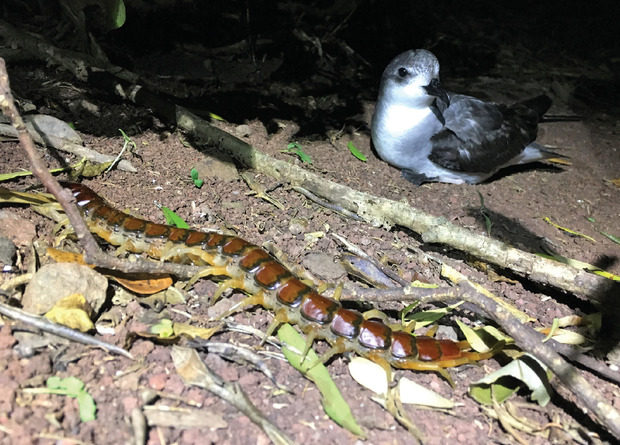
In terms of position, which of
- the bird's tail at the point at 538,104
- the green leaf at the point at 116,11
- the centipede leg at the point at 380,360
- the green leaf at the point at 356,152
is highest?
the green leaf at the point at 116,11

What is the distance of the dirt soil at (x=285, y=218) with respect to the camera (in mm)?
2395

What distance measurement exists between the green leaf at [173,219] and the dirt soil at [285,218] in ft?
0.23

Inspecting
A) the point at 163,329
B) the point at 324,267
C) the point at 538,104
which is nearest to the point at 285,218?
the point at 324,267

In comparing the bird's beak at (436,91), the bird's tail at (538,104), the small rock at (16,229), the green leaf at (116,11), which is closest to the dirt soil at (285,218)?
the small rock at (16,229)

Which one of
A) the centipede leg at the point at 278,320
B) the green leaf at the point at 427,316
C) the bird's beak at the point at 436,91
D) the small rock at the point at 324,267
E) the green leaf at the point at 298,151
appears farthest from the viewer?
the bird's beak at the point at 436,91

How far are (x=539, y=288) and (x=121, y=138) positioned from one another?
343 centimetres

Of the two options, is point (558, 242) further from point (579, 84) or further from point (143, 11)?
point (143, 11)

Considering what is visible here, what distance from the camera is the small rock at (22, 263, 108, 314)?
265cm

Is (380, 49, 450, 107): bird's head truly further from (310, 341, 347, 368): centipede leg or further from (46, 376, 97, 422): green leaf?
(46, 376, 97, 422): green leaf

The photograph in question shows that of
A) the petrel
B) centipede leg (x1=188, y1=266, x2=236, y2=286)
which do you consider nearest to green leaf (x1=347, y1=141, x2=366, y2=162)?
the petrel

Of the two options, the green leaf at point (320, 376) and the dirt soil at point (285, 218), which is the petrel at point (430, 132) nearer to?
the dirt soil at point (285, 218)

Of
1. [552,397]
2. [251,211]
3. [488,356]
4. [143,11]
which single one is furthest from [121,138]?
[552,397]

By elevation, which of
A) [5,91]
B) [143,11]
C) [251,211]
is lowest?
[251,211]

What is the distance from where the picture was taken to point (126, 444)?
2.16 metres
